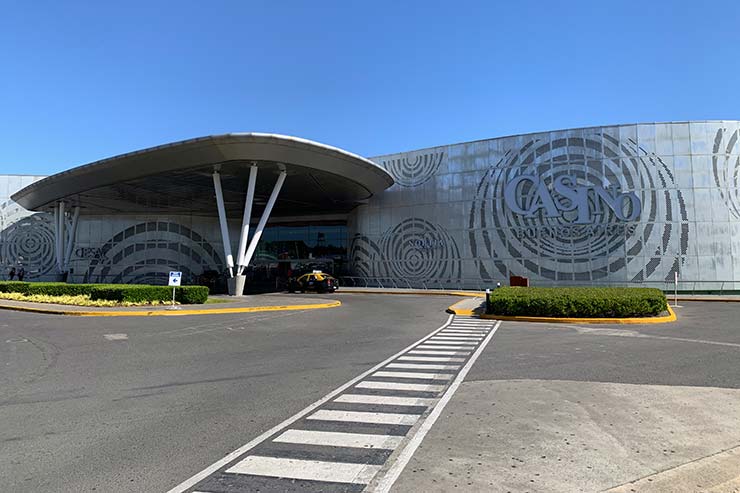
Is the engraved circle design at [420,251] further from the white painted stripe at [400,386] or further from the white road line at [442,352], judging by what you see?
the white painted stripe at [400,386]

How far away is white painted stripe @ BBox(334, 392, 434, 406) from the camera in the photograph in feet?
20.8

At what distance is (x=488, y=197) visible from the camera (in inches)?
1416

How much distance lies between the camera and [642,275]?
31.8 meters

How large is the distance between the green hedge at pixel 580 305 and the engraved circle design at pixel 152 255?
4287 centimetres

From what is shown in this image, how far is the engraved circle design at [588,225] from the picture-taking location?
1248 inches

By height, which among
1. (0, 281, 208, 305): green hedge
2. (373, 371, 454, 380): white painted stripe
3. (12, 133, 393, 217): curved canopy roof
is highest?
(12, 133, 393, 217): curved canopy roof

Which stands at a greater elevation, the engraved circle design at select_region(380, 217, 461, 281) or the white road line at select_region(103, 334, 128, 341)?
the engraved circle design at select_region(380, 217, 461, 281)

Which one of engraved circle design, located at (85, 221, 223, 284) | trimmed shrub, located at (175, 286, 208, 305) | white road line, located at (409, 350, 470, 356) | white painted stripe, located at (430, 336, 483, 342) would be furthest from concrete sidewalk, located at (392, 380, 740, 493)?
engraved circle design, located at (85, 221, 223, 284)

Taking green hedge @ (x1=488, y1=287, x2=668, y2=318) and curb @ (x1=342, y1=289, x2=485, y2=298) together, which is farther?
curb @ (x1=342, y1=289, x2=485, y2=298)

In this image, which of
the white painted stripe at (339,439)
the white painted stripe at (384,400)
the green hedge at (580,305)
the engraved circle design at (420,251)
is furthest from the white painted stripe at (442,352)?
the engraved circle design at (420,251)

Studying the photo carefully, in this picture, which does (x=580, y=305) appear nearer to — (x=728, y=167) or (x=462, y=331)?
(x=462, y=331)

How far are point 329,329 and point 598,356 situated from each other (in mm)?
7771

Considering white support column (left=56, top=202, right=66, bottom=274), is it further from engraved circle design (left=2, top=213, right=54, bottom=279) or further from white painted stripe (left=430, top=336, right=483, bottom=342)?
white painted stripe (left=430, top=336, right=483, bottom=342)

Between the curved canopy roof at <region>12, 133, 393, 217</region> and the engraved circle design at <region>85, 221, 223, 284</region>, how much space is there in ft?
16.1
